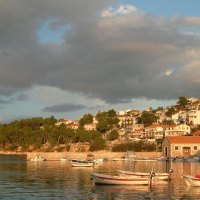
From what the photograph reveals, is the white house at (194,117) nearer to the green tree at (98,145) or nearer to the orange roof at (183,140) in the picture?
the green tree at (98,145)

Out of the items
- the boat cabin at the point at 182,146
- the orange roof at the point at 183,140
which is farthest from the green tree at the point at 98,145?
the orange roof at the point at 183,140

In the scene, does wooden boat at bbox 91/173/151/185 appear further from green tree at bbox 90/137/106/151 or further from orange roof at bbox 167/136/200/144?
green tree at bbox 90/137/106/151

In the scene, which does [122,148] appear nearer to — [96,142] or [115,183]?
[96,142]

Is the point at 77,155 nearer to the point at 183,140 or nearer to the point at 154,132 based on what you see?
the point at 183,140

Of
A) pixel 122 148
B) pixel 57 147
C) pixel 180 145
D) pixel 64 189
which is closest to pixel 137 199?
pixel 64 189

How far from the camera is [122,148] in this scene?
136 m

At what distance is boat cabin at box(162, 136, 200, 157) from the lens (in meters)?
123

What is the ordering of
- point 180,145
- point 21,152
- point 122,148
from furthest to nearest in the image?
1. point 21,152
2. point 122,148
3. point 180,145

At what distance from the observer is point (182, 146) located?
124 meters

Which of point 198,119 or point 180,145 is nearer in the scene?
point 180,145

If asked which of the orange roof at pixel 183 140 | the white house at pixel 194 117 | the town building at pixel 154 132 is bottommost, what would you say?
the orange roof at pixel 183 140

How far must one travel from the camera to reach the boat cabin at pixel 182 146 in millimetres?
123125

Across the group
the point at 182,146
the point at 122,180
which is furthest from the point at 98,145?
the point at 122,180

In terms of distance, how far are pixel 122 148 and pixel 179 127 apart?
3943cm
